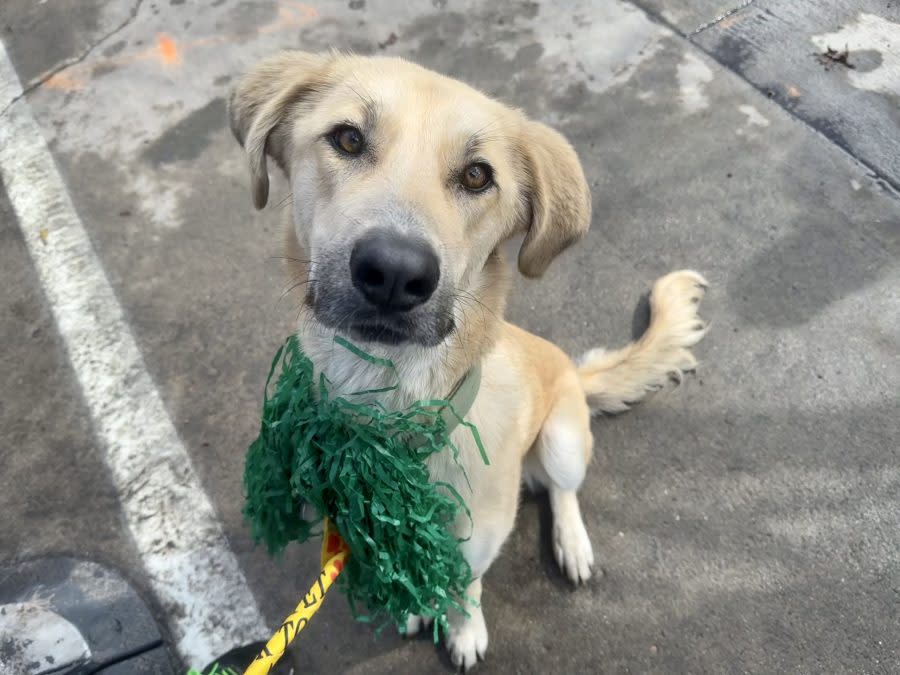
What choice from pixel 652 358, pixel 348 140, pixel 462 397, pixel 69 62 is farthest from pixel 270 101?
pixel 69 62

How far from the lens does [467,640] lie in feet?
8.38

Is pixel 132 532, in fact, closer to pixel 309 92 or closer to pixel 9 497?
pixel 9 497

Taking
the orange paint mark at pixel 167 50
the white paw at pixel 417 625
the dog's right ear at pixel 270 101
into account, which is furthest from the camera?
the orange paint mark at pixel 167 50

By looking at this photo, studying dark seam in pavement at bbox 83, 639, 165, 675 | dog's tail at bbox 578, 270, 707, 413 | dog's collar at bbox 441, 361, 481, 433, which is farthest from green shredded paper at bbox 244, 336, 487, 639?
dog's tail at bbox 578, 270, 707, 413

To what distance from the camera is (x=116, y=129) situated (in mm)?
4195

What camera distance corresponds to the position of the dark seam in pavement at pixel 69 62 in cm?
438

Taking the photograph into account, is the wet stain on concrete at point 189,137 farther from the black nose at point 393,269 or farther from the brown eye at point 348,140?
the black nose at point 393,269

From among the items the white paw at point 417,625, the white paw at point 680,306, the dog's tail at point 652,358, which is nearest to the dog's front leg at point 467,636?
the white paw at point 417,625

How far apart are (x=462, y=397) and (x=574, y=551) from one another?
3.92 feet

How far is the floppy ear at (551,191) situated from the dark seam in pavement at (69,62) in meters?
3.87

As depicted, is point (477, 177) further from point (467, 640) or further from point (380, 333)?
point (467, 640)

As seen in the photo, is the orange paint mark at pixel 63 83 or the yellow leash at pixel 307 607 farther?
the orange paint mark at pixel 63 83

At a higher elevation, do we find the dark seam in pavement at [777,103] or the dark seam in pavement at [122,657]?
the dark seam in pavement at [777,103]

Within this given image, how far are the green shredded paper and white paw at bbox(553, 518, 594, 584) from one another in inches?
31.9
